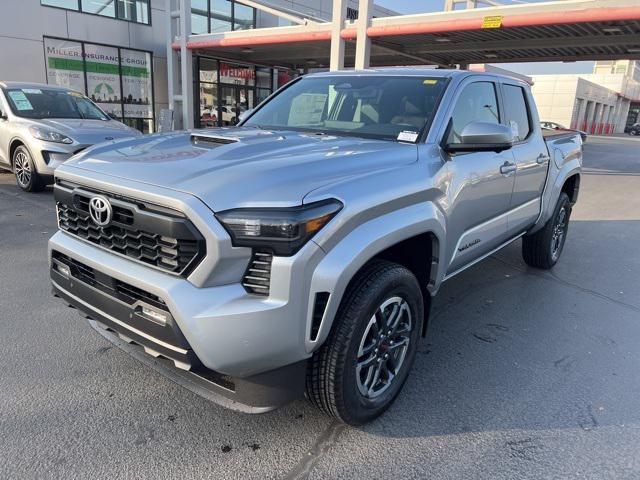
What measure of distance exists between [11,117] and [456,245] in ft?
26.6

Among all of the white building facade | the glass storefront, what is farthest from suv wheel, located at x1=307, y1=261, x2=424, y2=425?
the white building facade

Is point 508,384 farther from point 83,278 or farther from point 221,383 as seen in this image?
point 83,278

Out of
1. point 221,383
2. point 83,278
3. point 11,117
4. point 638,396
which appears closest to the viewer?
point 221,383

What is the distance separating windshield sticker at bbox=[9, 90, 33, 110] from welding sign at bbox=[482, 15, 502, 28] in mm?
10713

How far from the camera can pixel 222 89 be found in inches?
858

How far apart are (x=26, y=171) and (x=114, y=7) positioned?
→ 11.8m

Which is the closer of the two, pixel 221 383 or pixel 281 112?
pixel 221 383

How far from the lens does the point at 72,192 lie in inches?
102

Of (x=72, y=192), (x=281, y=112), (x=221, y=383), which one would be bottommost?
(x=221, y=383)

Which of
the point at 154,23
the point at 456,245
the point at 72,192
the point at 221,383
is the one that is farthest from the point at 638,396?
the point at 154,23

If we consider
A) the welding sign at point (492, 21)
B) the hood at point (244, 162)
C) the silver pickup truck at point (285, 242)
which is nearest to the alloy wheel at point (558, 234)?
the silver pickup truck at point (285, 242)

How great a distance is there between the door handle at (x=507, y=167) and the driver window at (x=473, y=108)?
14.6 inches

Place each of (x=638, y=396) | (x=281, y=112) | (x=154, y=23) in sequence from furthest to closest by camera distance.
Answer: (x=154, y=23) < (x=281, y=112) < (x=638, y=396)

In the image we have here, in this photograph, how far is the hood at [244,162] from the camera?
6.88 feet
